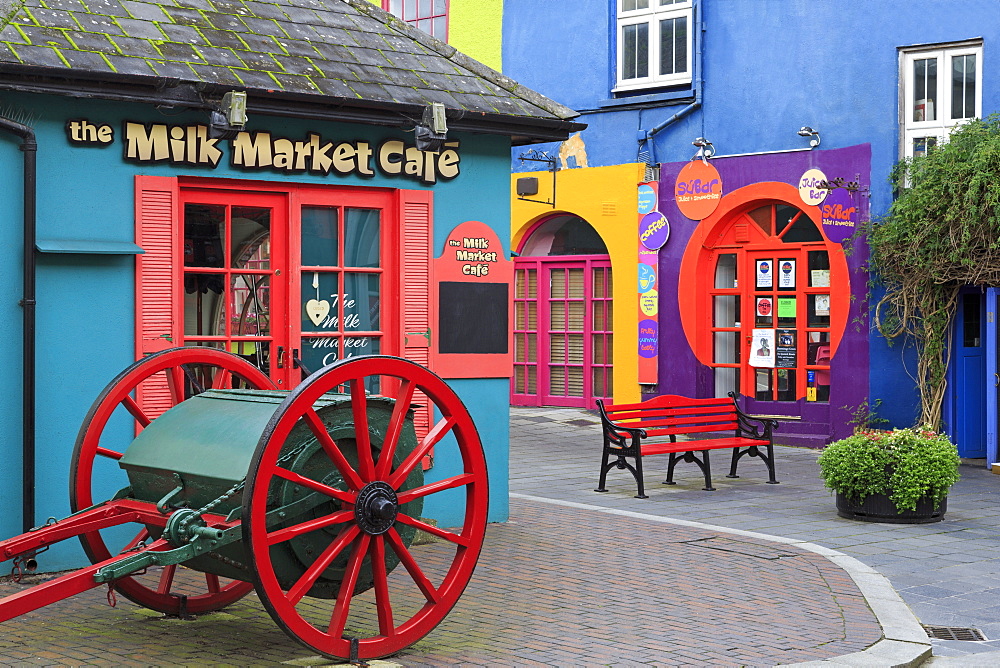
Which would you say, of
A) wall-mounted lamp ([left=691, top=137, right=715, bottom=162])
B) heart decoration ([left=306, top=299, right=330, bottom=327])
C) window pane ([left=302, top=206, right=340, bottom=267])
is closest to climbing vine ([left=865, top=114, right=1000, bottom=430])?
wall-mounted lamp ([left=691, top=137, right=715, bottom=162])

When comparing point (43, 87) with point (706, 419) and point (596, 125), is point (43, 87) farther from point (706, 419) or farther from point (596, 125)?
point (596, 125)

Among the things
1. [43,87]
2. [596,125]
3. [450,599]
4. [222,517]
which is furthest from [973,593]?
[596,125]

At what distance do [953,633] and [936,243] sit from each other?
758cm

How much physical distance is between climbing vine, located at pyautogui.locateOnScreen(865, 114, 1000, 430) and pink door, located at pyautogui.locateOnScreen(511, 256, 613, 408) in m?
4.43

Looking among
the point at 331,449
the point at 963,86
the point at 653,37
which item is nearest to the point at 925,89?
the point at 963,86

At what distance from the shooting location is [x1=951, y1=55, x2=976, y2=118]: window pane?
1377 cm

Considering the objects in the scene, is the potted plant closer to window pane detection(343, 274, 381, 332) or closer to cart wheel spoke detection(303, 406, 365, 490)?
window pane detection(343, 274, 381, 332)

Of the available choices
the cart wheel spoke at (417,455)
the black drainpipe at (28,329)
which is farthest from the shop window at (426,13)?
the cart wheel spoke at (417,455)

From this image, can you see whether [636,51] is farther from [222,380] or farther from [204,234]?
[222,380]

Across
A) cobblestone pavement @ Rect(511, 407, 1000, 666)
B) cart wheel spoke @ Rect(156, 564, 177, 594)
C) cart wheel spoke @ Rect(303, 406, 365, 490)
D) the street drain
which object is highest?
cart wheel spoke @ Rect(303, 406, 365, 490)

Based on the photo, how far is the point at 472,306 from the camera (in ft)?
29.7

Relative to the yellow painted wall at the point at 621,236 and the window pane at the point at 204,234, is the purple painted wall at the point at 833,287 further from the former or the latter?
the window pane at the point at 204,234

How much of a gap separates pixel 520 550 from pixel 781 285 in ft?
26.6

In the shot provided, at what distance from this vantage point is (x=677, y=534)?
888 cm
